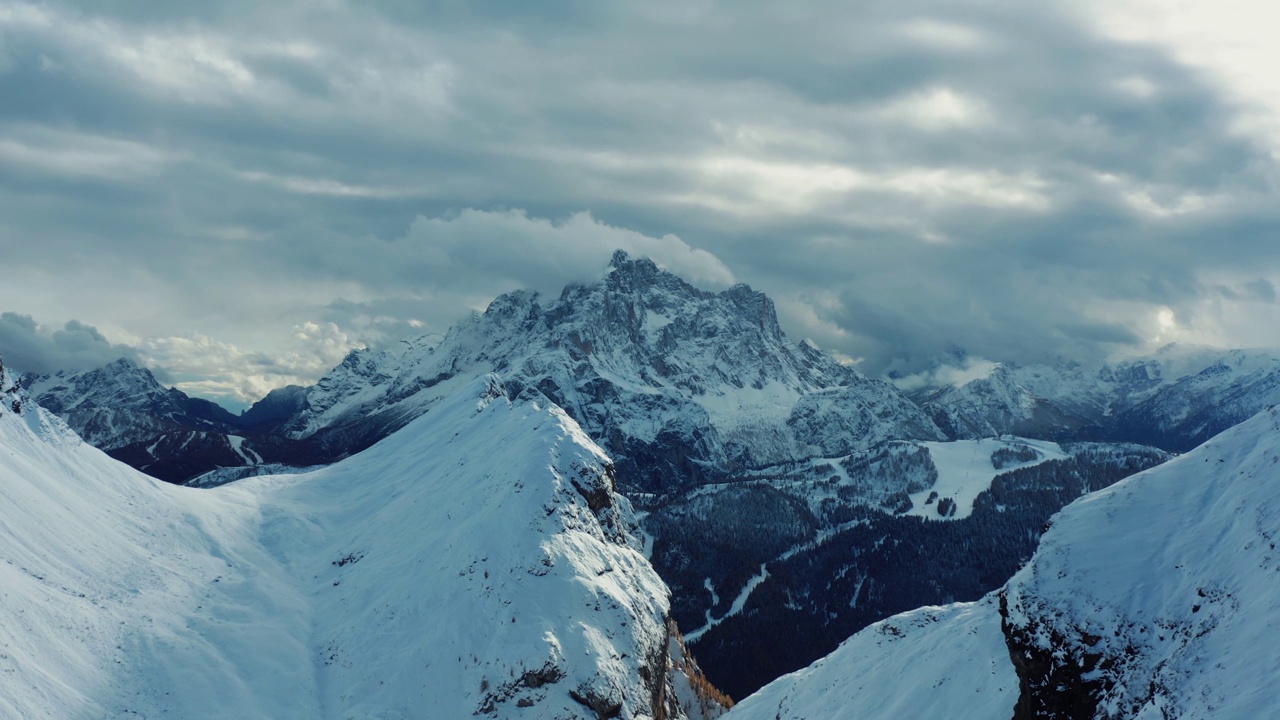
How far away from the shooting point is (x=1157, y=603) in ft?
164

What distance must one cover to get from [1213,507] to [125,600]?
306 ft

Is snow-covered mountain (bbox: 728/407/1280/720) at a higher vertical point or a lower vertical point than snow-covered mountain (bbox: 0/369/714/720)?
higher

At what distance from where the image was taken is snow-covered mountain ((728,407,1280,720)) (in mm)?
42469

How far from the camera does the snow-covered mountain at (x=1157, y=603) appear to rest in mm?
42469

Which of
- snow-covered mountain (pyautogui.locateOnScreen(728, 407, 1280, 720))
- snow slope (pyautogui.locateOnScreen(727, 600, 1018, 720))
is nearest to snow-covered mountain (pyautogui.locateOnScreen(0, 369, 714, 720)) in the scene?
snow slope (pyautogui.locateOnScreen(727, 600, 1018, 720))

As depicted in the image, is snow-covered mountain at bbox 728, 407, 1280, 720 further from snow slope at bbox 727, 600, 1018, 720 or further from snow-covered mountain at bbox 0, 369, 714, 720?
snow-covered mountain at bbox 0, 369, 714, 720

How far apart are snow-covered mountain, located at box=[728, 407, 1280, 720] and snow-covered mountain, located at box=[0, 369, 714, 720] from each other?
34.5 m

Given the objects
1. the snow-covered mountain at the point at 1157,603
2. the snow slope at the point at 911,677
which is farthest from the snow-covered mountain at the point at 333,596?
the snow-covered mountain at the point at 1157,603

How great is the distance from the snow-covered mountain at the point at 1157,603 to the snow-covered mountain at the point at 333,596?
34498mm

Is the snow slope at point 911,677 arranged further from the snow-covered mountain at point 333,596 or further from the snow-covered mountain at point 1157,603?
the snow-covered mountain at point 333,596

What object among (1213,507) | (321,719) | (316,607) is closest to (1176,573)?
(1213,507)

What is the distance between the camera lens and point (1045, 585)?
53.6 metres

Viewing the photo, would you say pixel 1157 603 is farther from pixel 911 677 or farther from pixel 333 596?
pixel 333 596

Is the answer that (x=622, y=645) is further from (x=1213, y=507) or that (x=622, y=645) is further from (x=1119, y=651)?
(x=1213, y=507)
